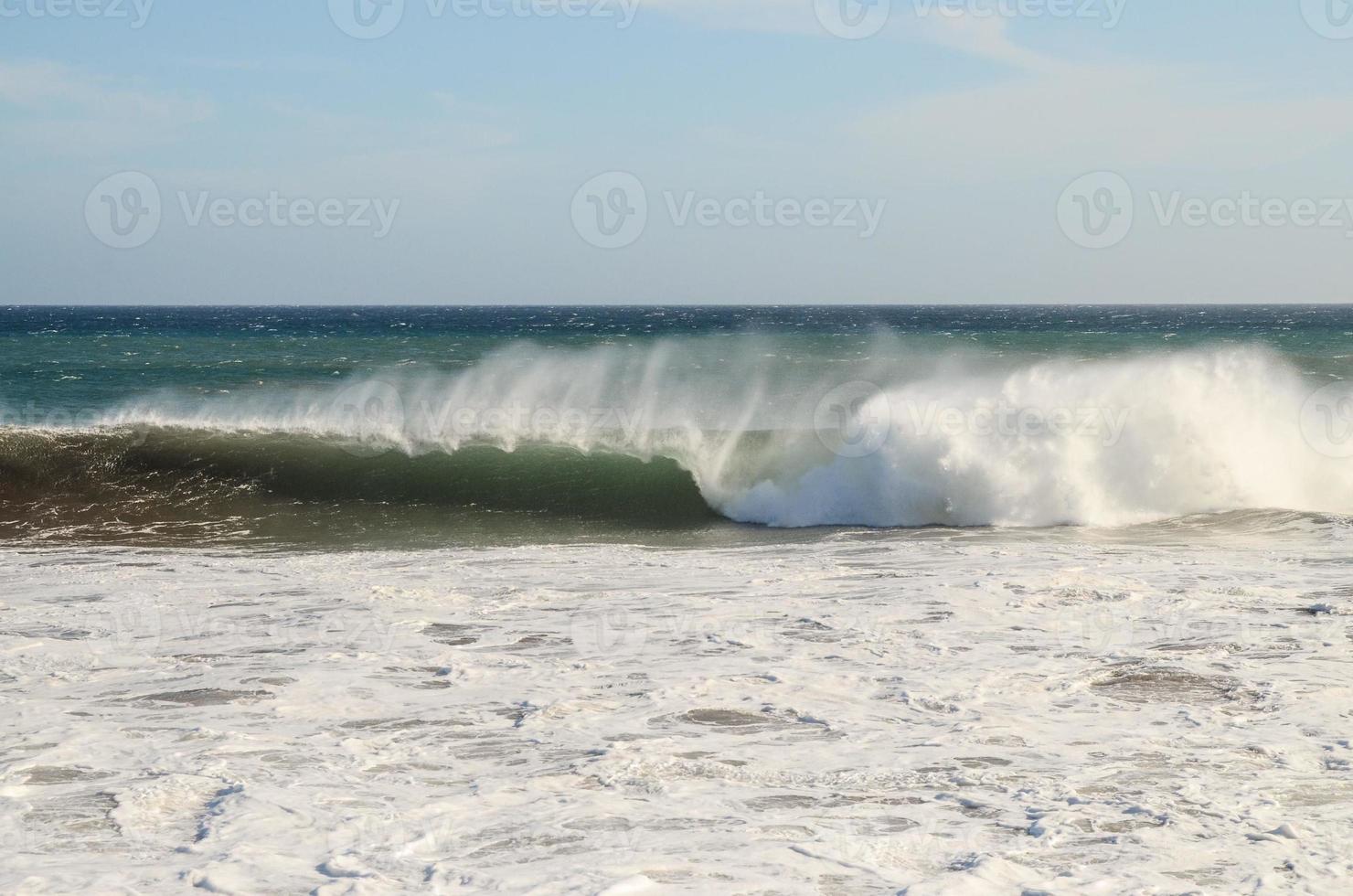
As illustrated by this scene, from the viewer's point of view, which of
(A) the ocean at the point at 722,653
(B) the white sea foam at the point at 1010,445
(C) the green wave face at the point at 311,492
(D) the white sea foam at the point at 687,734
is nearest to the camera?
(D) the white sea foam at the point at 687,734

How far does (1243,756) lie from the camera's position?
17.4 ft

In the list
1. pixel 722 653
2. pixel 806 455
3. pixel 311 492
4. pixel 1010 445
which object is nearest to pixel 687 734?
pixel 722 653

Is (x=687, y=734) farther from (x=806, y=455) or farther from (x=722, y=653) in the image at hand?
(x=806, y=455)

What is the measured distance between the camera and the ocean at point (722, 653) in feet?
14.7

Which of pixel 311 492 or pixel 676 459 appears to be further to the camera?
pixel 676 459

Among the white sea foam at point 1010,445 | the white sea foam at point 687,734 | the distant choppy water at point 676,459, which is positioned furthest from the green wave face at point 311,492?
the white sea foam at point 687,734

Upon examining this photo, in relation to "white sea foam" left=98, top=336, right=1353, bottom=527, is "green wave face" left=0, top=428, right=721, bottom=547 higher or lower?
lower

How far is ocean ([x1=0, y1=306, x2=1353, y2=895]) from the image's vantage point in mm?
4480

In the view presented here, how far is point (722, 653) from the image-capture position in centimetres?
738

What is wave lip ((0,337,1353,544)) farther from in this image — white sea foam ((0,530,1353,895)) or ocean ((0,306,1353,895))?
white sea foam ((0,530,1353,895))

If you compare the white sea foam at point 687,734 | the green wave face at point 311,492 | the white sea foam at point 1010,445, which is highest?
the white sea foam at point 1010,445

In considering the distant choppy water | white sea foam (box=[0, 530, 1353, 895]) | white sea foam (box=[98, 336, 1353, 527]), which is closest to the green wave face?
the distant choppy water

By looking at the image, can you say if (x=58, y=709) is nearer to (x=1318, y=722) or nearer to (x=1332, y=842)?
(x=1332, y=842)

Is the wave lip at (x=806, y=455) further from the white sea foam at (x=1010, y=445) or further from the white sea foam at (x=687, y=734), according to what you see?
the white sea foam at (x=687, y=734)
